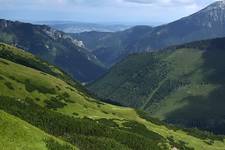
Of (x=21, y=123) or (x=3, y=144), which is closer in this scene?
(x=3, y=144)

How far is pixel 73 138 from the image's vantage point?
197 m

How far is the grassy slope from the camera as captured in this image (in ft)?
285

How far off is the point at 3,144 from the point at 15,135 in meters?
6.23

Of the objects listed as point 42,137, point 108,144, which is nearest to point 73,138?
point 108,144

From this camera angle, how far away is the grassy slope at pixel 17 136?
87000 millimetres

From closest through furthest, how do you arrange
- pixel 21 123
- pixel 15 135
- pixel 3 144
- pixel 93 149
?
pixel 3 144 < pixel 15 135 < pixel 21 123 < pixel 93 149

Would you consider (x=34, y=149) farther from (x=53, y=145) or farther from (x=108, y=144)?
(x=108, y=144)

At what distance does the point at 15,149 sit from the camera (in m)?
85.5

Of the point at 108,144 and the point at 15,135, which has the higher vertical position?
the point at 15,135

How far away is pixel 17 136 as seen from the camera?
91.0m

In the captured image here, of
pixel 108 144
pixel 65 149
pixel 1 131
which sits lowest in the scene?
pixel 108 144

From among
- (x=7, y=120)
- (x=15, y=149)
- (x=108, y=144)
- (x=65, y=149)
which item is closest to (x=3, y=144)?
(x=15, y=149)

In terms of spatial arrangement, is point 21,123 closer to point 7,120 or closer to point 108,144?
point 7,120

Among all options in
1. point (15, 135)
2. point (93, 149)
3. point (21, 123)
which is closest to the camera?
point (15, 135)
